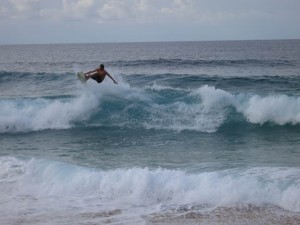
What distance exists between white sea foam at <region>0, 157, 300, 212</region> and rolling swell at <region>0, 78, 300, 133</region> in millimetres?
6436

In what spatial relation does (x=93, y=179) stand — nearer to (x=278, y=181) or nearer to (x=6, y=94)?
(x=278, y=181)

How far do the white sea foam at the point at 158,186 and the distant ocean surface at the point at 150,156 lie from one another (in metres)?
0.02

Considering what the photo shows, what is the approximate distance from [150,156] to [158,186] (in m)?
3.09

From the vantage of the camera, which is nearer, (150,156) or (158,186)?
(158,186)

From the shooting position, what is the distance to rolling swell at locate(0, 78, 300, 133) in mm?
15773

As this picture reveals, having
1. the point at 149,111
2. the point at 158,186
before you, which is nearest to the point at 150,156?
the point at 158,186

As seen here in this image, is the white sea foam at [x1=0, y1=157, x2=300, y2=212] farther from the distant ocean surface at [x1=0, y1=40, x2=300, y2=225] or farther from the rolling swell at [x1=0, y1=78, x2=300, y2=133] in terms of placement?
the rolling swell at [x1=0, y1=78, x2=300, y2=133]

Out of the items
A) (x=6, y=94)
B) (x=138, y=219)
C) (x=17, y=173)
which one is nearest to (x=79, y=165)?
(x=17, y=173)

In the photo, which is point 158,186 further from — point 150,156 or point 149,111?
point 149,111

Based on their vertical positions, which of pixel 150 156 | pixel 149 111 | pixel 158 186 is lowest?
pixel 150 156

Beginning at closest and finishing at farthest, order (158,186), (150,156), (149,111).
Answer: (158,186), (150,156), (149,111)

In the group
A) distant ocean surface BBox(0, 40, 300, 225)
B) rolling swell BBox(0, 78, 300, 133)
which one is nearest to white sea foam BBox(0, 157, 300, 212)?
distant ocean surface BBox(0, 40, 300, 225)

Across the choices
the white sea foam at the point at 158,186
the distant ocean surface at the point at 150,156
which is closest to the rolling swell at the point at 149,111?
the distant ocean surface at the point at 150,156

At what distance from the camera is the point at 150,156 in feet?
36.7
